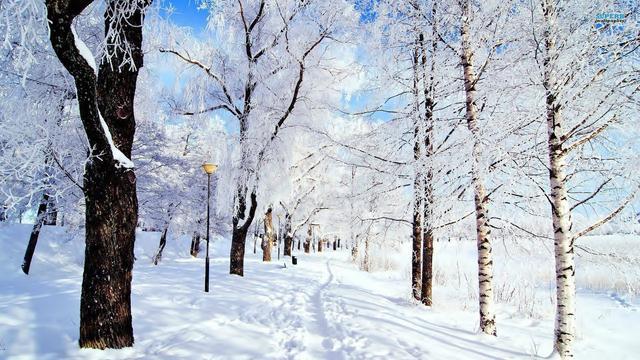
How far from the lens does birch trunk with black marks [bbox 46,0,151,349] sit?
14.6ft

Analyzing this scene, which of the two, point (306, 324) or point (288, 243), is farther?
point (288, 243)

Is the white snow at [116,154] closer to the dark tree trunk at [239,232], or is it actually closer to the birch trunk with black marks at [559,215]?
the birch trunk with black marks at [559,215]

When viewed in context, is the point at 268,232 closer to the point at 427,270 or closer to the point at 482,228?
the point at 427,270

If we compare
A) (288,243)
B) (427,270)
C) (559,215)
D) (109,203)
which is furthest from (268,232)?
(559,215)

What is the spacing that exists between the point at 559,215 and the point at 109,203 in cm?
624

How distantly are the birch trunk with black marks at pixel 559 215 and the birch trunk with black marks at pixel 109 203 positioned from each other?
5.53 metres

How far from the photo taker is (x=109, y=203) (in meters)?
4.60

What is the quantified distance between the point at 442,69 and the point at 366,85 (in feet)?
7.75

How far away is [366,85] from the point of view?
9.07 meters

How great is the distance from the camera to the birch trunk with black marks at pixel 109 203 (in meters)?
4.45

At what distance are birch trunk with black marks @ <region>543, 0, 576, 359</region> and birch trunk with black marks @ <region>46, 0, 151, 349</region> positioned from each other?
5.53 meters

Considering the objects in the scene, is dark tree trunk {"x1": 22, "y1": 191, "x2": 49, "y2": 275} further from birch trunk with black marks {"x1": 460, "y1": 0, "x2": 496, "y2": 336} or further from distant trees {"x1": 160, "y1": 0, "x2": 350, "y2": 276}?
birch trunk with black marks {"x1": 460, "y1": 0, "x2": 496, "y2": 336}

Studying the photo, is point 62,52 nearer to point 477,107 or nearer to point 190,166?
point 477,107

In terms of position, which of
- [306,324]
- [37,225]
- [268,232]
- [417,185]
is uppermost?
[417,185]
